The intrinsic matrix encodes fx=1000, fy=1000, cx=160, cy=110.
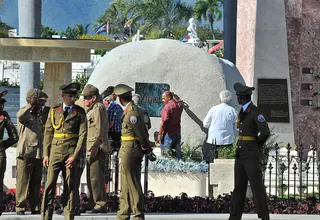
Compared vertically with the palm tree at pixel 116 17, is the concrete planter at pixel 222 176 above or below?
below

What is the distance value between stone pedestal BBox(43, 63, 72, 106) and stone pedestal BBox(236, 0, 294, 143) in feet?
35.1

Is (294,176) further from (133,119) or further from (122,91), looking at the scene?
(122,91)

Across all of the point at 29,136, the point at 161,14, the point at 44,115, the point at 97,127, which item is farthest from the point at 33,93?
the point at 161,14

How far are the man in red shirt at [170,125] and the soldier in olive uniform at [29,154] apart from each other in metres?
4.26

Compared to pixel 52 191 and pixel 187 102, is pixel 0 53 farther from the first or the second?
pixel 52 191

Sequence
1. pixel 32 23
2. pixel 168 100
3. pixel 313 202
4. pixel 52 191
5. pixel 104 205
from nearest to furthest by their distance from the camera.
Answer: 1. pixel 52 191
2. pixel 104 205
3. pixel 313 202
4. pixel 168 100
5. pixel 32 23

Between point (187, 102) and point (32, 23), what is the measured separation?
398 inches

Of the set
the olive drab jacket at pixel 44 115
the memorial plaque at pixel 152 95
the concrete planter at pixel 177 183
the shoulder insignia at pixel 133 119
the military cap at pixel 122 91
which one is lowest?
the concrete planter at pixel 177 183

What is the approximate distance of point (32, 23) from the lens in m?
29.2

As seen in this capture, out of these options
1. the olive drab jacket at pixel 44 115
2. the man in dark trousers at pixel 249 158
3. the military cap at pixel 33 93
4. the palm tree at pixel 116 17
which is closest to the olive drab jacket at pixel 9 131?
the military cap at pixel 33 93

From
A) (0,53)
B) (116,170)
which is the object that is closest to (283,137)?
(116,170)

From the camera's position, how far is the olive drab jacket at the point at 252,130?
13.0 metres

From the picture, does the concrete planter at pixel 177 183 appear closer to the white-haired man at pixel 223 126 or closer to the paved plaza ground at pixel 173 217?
the white-haired man at pixel 223 126

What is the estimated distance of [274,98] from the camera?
22969 millimetres
